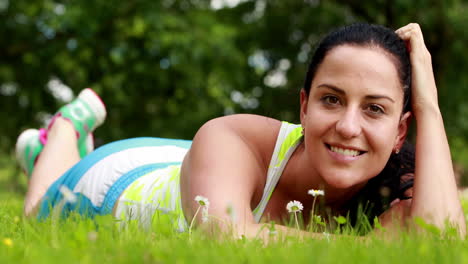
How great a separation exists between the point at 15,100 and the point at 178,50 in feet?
11.9

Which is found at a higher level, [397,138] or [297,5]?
[297,5]

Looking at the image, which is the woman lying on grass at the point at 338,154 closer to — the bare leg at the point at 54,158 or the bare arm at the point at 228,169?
the bare arm at the point at 228,169

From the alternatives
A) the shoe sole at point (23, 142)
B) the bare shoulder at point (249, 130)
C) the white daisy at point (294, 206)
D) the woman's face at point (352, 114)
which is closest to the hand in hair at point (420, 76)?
the woman's face at point (352, 114)

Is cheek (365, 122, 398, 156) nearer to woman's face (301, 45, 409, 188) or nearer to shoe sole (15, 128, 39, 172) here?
woman's face (301, 45, 409, 188)

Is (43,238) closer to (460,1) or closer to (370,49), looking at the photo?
(370,49)

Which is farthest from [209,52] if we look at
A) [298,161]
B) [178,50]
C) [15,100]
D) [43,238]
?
[43,238]

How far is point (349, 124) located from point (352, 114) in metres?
0.06

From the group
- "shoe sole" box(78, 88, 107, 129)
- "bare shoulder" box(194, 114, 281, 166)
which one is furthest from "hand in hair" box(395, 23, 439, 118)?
"shoe sole" box(78, 88, 107, 129)

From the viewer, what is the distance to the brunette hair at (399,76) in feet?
9.88

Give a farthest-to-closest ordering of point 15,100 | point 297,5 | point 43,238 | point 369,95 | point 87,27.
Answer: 1. point 297,5
2. point 15,100
3. point 87,27
4. point 369,95
5. point 43,238

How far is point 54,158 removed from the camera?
4.86m

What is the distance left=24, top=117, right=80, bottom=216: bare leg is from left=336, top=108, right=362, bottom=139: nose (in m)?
2.60

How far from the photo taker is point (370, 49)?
9.62 feet

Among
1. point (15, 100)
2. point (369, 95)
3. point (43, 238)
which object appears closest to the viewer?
point (43, 238)
